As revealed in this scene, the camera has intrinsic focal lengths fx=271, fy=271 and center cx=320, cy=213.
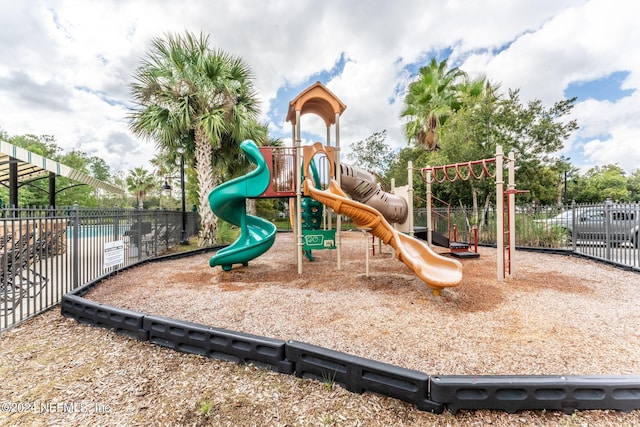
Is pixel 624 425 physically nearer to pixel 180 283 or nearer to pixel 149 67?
pixel 180 283

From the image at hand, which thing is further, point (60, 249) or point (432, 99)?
point (432, 99)

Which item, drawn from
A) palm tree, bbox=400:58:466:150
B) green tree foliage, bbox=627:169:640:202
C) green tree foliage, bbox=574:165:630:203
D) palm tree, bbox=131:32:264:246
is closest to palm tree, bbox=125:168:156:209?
palm tree, bbox=131:32:264:246

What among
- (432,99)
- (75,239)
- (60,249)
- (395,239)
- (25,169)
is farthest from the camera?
(432,99)

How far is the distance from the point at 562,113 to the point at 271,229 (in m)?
11.4

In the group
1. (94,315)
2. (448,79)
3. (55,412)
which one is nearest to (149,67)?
(94,315)

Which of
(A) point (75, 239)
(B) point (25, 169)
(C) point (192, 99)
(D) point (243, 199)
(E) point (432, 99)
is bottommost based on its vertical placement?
(A) point (75, 239)

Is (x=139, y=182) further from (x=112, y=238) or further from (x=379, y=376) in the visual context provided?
(x=379, y=376)

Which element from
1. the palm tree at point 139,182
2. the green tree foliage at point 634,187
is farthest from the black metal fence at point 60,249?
the green tree foliage at point 634,187

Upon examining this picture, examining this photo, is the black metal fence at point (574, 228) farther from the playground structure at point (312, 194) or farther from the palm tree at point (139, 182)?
the palm tree at point (139, 182)

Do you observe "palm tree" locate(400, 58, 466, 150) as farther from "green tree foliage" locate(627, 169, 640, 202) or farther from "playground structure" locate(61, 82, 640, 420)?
"green tree foliage" locate(627, 169, 640, 202)

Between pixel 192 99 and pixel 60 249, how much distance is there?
731cm

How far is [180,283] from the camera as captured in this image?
17.7ft

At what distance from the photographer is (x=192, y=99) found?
9.63 meters

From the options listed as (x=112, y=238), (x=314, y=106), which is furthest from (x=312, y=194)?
(x=112, y=238)
